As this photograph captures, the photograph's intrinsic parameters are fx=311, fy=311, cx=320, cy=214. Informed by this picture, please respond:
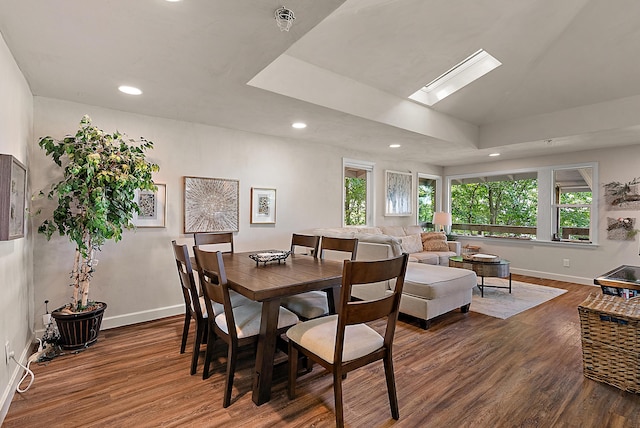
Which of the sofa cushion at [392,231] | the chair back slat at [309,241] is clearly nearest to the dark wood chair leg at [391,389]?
the chair back slat at [309,241]

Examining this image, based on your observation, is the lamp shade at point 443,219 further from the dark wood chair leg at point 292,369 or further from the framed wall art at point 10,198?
the framed wall art at point 10,198

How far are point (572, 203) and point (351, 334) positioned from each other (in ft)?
18.7

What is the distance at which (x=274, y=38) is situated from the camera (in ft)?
6.48

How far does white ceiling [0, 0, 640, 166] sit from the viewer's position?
1846 millimetres

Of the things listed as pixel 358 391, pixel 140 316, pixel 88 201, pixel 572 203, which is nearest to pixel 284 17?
pixel 88 201

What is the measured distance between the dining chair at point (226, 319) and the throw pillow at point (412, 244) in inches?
147

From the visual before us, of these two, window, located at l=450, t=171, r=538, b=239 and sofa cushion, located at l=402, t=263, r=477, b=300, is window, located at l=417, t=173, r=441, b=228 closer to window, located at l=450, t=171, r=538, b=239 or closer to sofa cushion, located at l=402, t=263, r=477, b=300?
window, located at l=450, t=171, r=538, b=239

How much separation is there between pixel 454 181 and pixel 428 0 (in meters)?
5.26

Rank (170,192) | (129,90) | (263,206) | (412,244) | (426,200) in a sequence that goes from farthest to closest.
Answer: (426,200)
(412,244)
(263,206)
(170,192)
(129,90)

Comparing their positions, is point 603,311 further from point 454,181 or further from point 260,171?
point 454,181

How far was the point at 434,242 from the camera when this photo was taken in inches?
231

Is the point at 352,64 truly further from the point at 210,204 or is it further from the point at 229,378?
the point at 229,378

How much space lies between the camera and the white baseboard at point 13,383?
74.1 inches

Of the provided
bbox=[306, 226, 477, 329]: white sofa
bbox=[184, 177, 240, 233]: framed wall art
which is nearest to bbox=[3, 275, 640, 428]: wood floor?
bbox=[306, 226, 477, 329]: white sofa
